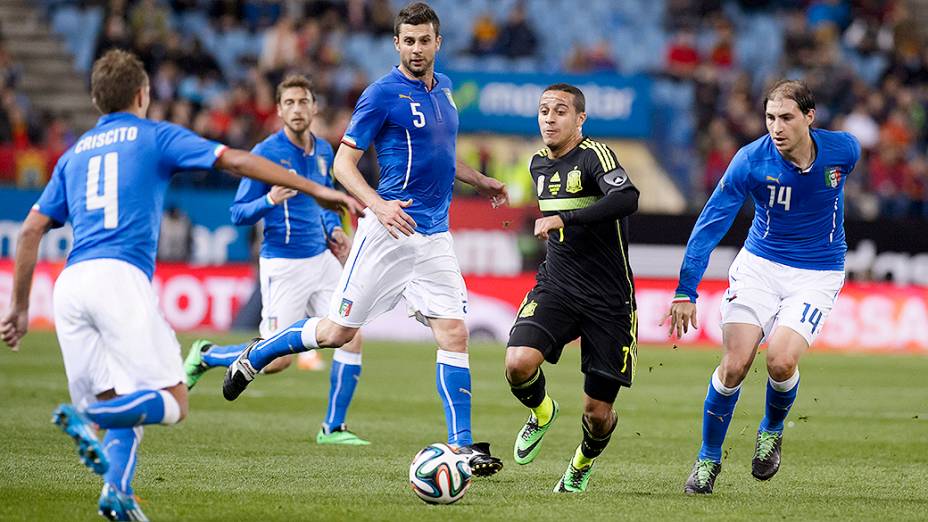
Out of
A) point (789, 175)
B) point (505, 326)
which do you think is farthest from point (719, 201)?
point (505, 326)

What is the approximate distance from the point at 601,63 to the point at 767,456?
19639 mm

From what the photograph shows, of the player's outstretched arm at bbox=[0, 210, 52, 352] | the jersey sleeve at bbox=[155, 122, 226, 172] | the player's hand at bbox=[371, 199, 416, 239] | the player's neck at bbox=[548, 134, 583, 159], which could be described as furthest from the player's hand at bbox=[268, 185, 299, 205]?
the player's outstretched arm at bbox=[0, 210, 52, 352]

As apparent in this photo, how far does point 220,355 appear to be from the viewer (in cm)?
1027

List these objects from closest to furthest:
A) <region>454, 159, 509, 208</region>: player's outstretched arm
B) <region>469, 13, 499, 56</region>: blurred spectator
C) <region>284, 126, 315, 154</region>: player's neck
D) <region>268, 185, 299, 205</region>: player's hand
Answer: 1. <region>454, 159, 509, 208</region>: player's outstretched arm
2. <region>268, 185, 299, 205</region>: player's hand
3. <region>284, 126, 315, 154</region>: player's neck
4. <region>469, 13, 499, 56</region>: blurred spectator

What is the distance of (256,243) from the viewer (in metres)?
21.6

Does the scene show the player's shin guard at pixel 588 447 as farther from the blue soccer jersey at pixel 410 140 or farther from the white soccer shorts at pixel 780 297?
the blue soccer jersey at pixel 410 140

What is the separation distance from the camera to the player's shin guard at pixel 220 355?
10210 millimetres

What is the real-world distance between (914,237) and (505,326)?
6.89 meters

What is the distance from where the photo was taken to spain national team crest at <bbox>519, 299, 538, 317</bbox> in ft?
26.2

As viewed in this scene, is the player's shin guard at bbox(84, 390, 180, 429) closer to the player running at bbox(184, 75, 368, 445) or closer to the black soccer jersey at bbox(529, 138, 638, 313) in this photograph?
the black soccer jersey at bbox(529, 138, 638, 313)

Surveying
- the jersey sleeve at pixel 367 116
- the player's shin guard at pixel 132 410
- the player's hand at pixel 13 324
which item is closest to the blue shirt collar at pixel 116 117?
the player's hand at pixel 13 324

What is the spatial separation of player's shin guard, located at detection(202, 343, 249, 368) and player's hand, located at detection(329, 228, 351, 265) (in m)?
1.06

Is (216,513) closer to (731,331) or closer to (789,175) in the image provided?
(731,331)

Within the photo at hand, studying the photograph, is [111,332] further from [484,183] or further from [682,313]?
[682,313]
